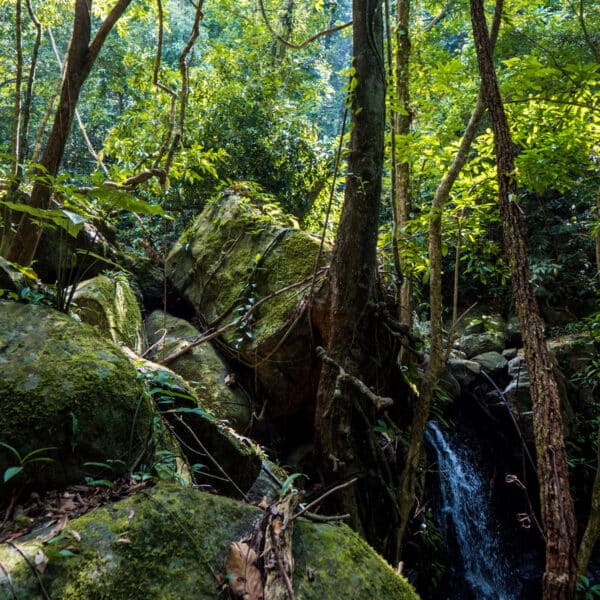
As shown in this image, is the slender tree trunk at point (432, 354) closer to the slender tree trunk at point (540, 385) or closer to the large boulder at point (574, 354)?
the slender tree trunk at point (540, 385)

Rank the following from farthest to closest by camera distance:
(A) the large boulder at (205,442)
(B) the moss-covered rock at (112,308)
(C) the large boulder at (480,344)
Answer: (C) the large boulder at (480,344) → (B) the moss-covered rock at (112,308) → (A) the large boulder at (205,442)

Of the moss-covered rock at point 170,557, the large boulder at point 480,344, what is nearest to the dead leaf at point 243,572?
the moss-covered rock at point 170,557

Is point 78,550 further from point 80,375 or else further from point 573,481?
point 573,481

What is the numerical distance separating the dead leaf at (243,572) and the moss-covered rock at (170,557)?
0.10ft

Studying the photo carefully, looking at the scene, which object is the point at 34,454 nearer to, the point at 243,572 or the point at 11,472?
the point at 11,472

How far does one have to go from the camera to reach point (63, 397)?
1.79 m

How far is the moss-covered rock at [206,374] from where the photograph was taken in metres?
4.48

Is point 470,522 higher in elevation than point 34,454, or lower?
lower

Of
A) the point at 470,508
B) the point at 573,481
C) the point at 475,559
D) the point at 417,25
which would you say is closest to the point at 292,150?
the point at 417,25

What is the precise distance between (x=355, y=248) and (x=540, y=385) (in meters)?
1.77

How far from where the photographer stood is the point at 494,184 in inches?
151

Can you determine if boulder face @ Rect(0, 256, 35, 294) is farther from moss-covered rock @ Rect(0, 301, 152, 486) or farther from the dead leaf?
the dead leaf

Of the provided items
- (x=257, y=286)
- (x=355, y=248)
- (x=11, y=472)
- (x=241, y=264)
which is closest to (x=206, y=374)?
(x=257, y=286)

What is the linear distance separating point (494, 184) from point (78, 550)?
13.4ft
